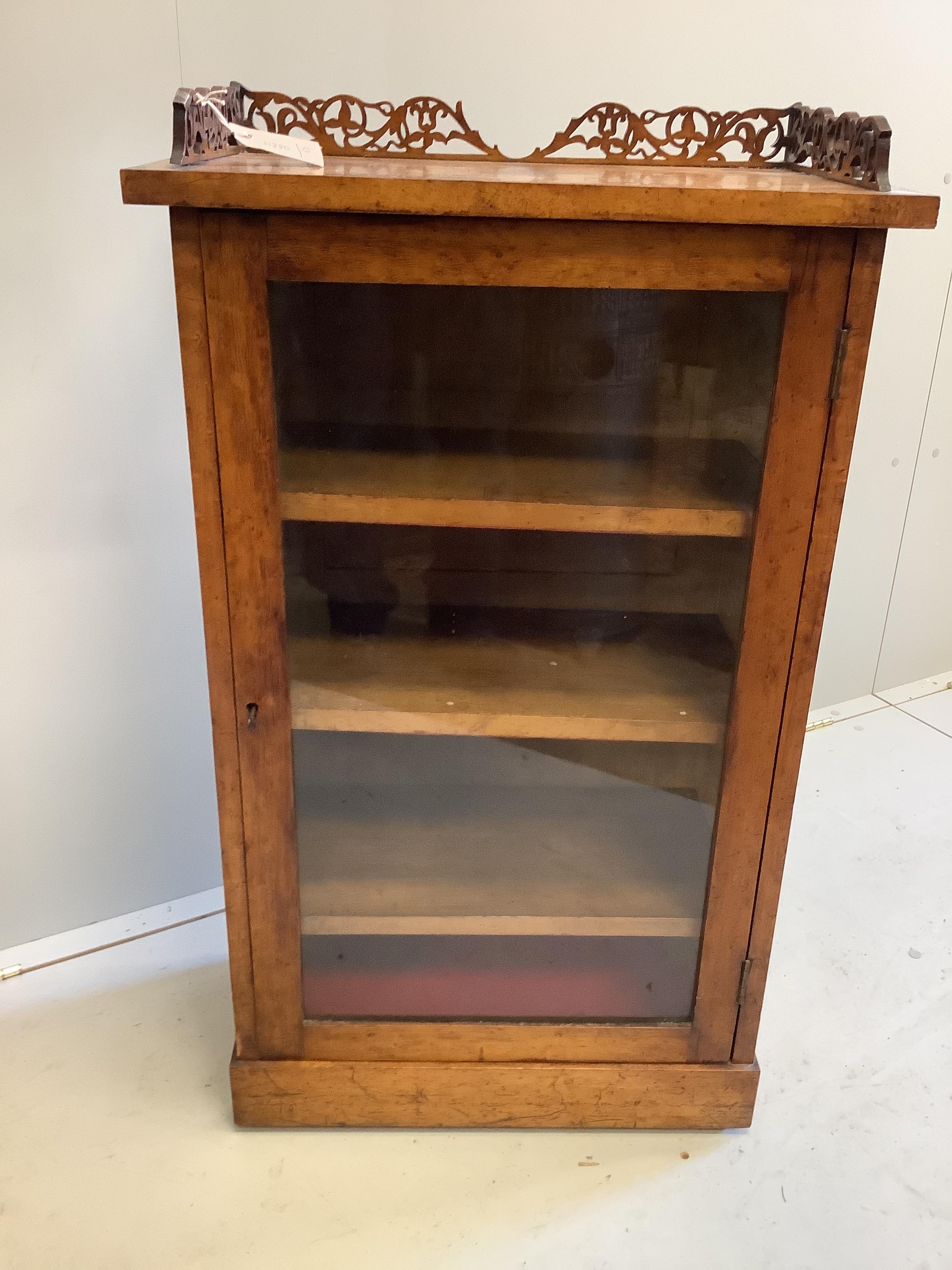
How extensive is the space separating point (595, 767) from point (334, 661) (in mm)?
305

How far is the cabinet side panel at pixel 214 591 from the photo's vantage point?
843mm

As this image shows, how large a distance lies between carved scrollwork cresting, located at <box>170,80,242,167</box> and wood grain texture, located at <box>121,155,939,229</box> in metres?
0.06

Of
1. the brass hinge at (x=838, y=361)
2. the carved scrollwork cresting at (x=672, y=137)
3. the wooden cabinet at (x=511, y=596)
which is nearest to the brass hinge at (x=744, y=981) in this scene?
the wooden cabinet at (x=511, y=596)

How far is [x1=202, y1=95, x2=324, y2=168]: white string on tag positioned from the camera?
0.93 m

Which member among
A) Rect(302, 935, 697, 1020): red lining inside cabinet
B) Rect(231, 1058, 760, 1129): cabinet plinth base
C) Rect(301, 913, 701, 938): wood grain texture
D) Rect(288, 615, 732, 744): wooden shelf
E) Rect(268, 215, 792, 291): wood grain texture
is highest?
Rect(268, 215, 792, 291): wood grain texture

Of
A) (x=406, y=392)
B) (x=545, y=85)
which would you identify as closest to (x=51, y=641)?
(x=406, y=392)

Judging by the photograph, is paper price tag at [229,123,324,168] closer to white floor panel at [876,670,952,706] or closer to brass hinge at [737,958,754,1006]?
brass hinge at [737,958,754,1006]

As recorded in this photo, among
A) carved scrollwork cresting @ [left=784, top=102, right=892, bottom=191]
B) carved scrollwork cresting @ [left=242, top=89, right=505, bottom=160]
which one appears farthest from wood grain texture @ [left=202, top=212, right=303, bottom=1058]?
carved scrollwork cresting @ [left=784, top=102, right=892, bottom=191]

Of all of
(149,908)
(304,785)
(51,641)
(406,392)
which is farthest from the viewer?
(149,908)

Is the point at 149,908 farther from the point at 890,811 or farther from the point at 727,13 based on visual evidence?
the point at 727,13

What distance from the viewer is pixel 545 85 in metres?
1.31

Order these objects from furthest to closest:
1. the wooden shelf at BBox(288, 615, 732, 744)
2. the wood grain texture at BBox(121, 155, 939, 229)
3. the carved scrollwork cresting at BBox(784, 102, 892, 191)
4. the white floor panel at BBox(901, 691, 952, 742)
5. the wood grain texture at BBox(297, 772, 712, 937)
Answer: the white floor panel at BBox(901, 691, 952, 742), the wood grain texture at BBox(297, 772, 712, 937), the wooden shelf at BBox(288, 615, 732, 744), the carved scrollwork cresting at BBox(784, 102, 892, 191), the wood grain texture at BBox(121, 155, 939, 229)

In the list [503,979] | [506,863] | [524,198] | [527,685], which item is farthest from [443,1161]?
[524,198]

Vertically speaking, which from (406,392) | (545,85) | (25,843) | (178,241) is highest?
(545,85)
